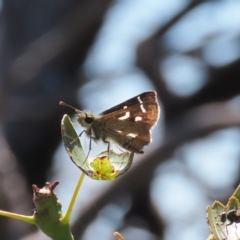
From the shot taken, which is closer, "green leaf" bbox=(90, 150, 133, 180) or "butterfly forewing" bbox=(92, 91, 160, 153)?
"green leaf" bbox=(90, 150, 133, 180)

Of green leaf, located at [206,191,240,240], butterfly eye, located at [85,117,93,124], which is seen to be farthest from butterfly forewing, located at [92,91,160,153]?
green leaf, located at [206,191,240,240]

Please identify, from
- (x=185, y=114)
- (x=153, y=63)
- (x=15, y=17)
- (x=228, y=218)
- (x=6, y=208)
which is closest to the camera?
(x=228, y=218)

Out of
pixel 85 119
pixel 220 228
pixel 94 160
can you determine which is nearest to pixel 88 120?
pixel 85 119

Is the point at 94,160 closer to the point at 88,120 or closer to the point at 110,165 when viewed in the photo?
the point at 110,165

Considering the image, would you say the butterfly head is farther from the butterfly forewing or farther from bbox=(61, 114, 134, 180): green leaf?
bbox=(61, 114, 134, 180): green leaf

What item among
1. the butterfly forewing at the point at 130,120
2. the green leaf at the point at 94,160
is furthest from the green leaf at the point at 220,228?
the butterfly forewing at the point at 130,120

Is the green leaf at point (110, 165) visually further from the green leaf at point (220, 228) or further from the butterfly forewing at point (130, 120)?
the green leaf at point (220, 228)

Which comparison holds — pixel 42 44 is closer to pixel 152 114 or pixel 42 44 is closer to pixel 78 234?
pixel 78 234

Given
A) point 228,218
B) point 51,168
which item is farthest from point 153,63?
point 228,218

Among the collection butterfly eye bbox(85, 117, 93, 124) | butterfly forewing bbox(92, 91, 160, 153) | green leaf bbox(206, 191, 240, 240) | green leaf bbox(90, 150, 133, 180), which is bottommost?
green leaf bbox(206, 191, 240, 240)
